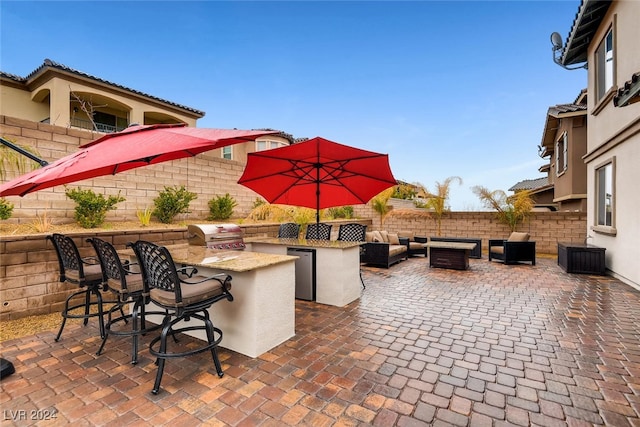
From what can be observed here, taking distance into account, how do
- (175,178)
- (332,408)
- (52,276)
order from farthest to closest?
1. (175,178)
2. (52,276)
3. (332,408)

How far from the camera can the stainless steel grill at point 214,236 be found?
4.70m

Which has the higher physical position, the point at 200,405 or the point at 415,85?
the point at 415,85

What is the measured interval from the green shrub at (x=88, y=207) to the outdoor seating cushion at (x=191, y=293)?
367 cm

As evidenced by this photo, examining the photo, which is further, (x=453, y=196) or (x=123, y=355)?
(x=453, y=196)

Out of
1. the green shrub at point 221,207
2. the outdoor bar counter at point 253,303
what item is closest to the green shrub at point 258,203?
the green shrub at point 221,207

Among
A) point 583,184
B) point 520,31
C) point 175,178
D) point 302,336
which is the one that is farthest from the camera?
point 583,184

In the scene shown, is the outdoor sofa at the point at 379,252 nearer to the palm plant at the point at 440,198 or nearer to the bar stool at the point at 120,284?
the palm plant at the point at 440,198

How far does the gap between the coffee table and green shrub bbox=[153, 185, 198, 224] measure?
631 centimetres

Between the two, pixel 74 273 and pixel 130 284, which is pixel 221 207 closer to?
pixel 74 273

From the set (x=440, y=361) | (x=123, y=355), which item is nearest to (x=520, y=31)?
(x=440, y=361)

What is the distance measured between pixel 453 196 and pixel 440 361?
33.1ft

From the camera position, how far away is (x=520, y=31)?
9000 mm

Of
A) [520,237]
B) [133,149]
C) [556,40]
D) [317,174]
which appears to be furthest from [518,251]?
[133,149]

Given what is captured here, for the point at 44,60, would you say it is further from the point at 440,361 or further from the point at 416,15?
the point at 440,361
